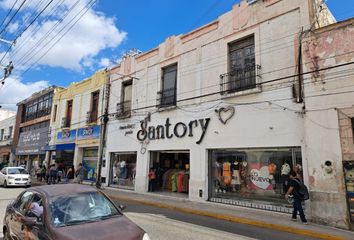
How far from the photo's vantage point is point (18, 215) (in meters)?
5.19

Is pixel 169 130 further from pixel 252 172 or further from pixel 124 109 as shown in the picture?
pixel 252 172

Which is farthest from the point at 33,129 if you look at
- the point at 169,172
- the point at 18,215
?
the point at 18,215

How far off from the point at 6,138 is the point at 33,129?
361 inches

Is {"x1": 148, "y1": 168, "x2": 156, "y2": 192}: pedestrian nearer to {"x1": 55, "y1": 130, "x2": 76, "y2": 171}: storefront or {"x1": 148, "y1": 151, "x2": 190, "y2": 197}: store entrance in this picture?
{"x1": 148, "y1": 151, "x2": 190, "y2": 197}: store entrance

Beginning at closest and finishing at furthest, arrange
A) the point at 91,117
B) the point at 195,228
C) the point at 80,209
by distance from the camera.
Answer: the point at 80,209 → the point at 195,228 → the point at 91,117

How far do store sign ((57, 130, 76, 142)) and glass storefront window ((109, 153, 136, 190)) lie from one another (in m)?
5.74

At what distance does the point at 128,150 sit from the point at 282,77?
10.3m

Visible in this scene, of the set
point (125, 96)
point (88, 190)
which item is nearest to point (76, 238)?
point (88, 190)

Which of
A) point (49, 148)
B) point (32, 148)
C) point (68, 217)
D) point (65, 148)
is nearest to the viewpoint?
point (68, 217)

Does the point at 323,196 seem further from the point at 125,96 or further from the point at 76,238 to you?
the point at 125,96

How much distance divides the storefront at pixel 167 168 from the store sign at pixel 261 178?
15.2 ft

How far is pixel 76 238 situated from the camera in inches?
150

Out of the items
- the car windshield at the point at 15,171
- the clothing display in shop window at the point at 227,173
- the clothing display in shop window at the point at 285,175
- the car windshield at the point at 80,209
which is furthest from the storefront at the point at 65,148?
the car windshield at the point at 80,209

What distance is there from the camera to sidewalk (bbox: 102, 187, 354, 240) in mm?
7952
